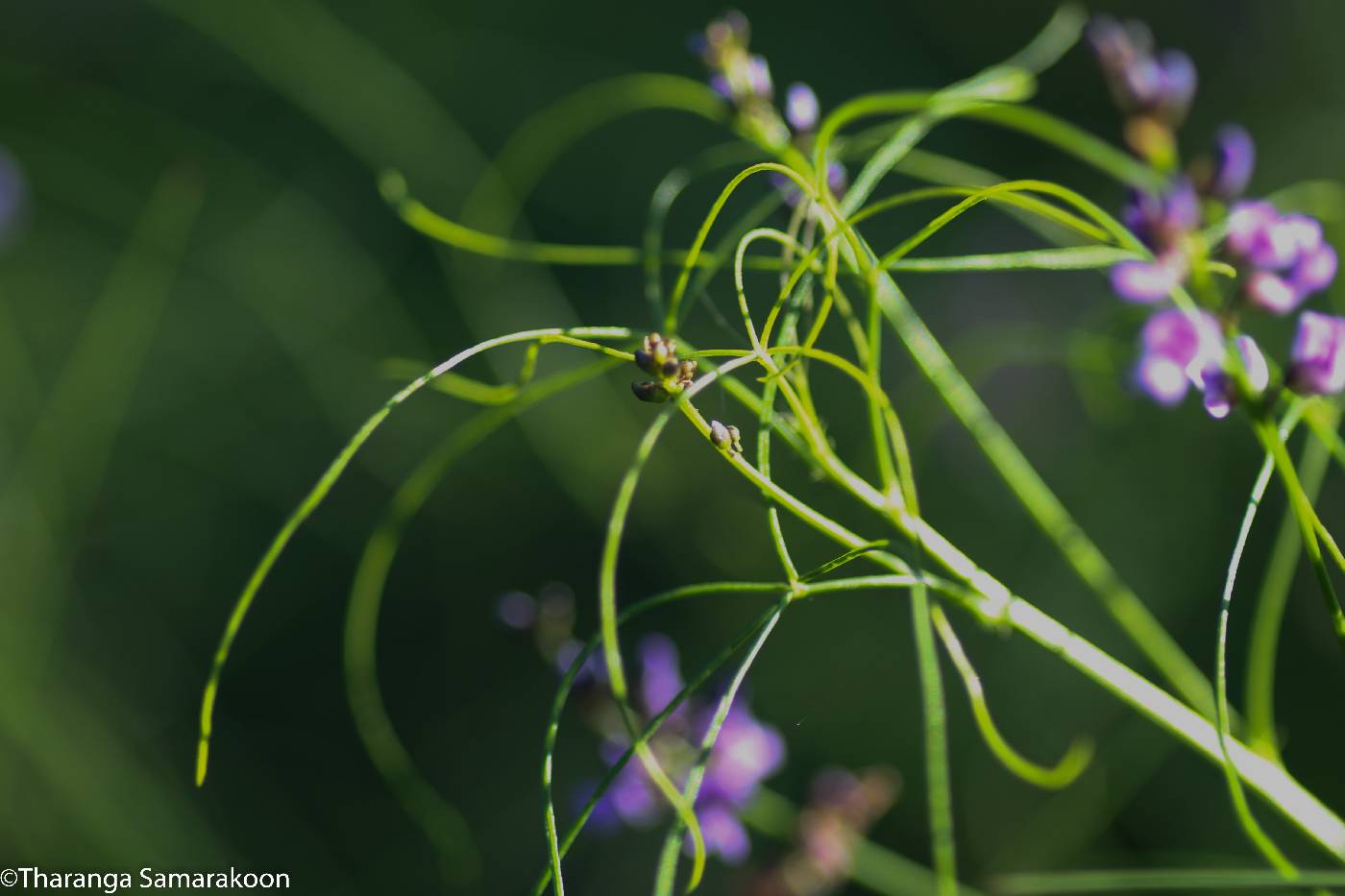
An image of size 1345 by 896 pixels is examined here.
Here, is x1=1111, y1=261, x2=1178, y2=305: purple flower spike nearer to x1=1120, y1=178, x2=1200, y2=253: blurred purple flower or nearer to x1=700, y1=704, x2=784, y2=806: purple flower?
x1=1120, y1=178, x2=1200, y2=253: blurred purple flower

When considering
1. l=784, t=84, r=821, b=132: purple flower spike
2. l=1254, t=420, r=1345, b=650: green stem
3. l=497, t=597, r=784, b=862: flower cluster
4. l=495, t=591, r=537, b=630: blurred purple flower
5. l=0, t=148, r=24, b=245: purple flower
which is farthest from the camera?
l=0, t=148, r=24, b=245: purple flower

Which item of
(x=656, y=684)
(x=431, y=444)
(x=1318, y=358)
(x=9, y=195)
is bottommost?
(x=1318, y=358)

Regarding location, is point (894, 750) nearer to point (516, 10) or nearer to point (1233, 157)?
point (1233, 157)

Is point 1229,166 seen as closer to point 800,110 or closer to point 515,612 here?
point 800,110

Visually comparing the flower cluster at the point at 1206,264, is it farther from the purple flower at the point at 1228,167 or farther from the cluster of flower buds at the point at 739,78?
the cluster of flower buds at the point at 739,78

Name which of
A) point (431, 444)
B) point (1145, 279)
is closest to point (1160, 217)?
point (1145, 279)

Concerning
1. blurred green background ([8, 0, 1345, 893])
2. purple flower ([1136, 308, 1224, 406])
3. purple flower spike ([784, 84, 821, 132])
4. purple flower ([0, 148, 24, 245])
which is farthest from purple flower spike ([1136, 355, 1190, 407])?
purple flower ([0, 148, 24, 245])

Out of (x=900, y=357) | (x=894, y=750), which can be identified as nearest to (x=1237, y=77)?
(x=900, y=357)
